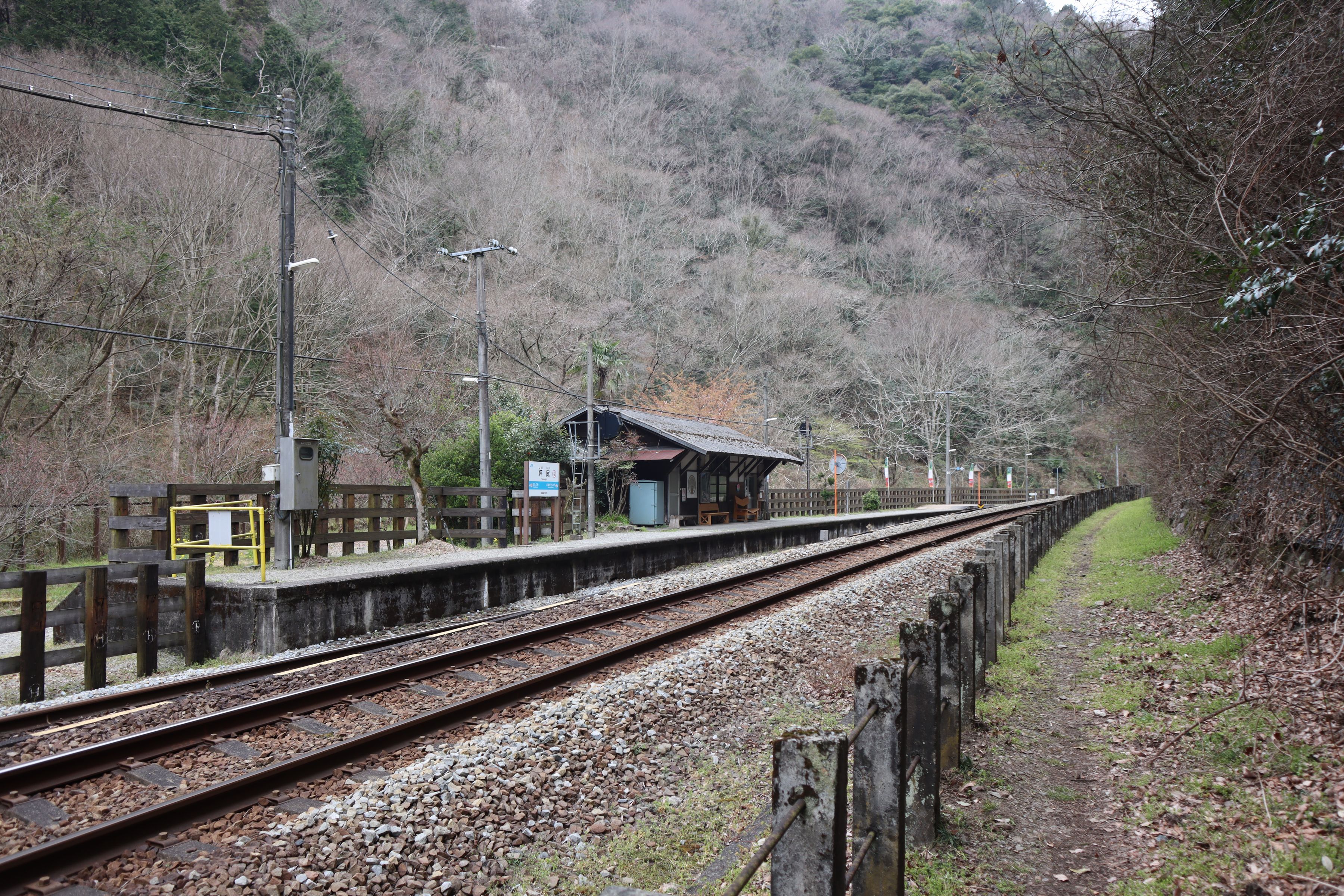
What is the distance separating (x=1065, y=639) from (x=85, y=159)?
27.9 metres

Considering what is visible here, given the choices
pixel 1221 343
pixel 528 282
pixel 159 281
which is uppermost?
pixel 528 282

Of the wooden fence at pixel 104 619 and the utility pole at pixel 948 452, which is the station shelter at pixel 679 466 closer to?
the wooden fence at pixel 104 619

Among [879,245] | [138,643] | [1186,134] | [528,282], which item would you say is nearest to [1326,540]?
[1186,134]

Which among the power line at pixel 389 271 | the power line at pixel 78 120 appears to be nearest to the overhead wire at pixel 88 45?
the power line at pixel 78 120

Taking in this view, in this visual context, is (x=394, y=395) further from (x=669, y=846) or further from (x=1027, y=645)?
(x=669, y=846)

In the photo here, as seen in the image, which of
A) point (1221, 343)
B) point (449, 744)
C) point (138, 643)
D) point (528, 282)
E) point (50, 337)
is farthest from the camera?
point (528, 282)

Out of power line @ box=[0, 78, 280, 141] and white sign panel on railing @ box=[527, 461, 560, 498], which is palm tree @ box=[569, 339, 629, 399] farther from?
power line @ box=[0, 78, 280, 141]

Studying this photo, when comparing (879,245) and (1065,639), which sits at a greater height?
(879,245)

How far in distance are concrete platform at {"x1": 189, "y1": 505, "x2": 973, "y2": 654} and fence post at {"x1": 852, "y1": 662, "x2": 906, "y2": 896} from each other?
821cm

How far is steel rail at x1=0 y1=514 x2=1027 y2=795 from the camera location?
4.98m

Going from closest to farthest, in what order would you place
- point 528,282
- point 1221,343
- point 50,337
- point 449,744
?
point 449,744
point 1221,343
point 50,337
point 528,282

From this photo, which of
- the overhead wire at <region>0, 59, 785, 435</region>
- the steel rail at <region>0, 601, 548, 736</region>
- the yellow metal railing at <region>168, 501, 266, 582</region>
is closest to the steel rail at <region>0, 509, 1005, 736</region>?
the steel rail at <region>0, 601, 548, 736</region>

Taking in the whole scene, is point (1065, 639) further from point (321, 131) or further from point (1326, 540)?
point (321, 131)

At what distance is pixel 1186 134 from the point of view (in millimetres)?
6066
